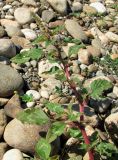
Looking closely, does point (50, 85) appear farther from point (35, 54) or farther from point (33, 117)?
point (33, 117)

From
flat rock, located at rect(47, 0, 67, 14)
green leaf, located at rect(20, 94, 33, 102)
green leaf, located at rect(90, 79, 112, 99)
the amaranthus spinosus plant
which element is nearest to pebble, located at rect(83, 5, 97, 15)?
flat rock, located at rect(47, 0, 67, 14)

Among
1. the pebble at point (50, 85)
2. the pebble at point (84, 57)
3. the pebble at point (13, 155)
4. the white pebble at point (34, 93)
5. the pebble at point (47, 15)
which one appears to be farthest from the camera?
the pebble at point (47, 15)

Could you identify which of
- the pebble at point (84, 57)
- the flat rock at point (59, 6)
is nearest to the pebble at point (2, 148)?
the pebble at point (84, 57)

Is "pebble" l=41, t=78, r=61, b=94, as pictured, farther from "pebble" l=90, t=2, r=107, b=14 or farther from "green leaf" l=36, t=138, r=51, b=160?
"pebble" l=90, t=2, r=107, b=14

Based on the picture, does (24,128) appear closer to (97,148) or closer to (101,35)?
(97,148)

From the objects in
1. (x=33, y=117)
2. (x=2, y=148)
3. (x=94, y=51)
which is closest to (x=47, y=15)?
(x=94, y=51)

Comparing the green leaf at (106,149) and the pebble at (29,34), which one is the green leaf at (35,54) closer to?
the green leaf at (106,149)
